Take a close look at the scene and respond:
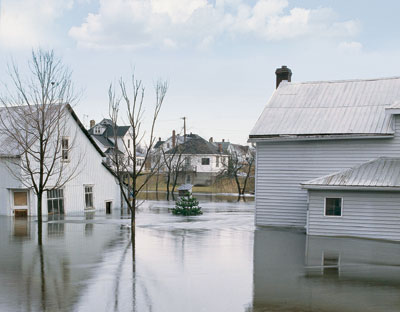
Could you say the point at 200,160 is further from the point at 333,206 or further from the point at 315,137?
the point at 333,206

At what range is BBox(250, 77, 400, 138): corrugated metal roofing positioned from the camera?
20672 mm

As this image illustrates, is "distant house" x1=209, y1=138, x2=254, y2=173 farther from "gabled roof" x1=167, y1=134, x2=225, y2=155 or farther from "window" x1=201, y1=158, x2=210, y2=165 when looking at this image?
"window" x1=201, y1=158, x2=210, y2=165

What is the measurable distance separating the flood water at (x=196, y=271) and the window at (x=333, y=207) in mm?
1197

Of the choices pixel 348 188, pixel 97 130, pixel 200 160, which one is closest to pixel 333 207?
pixel 348 188

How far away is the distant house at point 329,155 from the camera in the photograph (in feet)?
60.5

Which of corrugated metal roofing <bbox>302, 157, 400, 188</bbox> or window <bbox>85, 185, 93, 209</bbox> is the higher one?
corrugated metal roofing <bbox>302, 157, 400, 188</bbox>

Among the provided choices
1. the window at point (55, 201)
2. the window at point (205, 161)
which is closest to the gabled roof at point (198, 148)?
the window at point (205, 161)

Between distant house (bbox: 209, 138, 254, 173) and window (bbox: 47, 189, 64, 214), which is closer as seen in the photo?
window (bbox: 47, 189, 64, 214)

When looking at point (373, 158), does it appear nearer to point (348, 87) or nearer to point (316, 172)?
point (316, 172)

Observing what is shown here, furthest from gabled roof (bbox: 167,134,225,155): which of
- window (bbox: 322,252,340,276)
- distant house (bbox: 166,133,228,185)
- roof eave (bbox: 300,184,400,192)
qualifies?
window (bbox: 322,252,340,276)

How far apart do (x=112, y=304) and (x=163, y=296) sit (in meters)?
1.23

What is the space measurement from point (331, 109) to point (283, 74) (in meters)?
5.64

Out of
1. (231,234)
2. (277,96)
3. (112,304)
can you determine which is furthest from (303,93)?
(112,304)

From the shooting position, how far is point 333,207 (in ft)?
62.4
